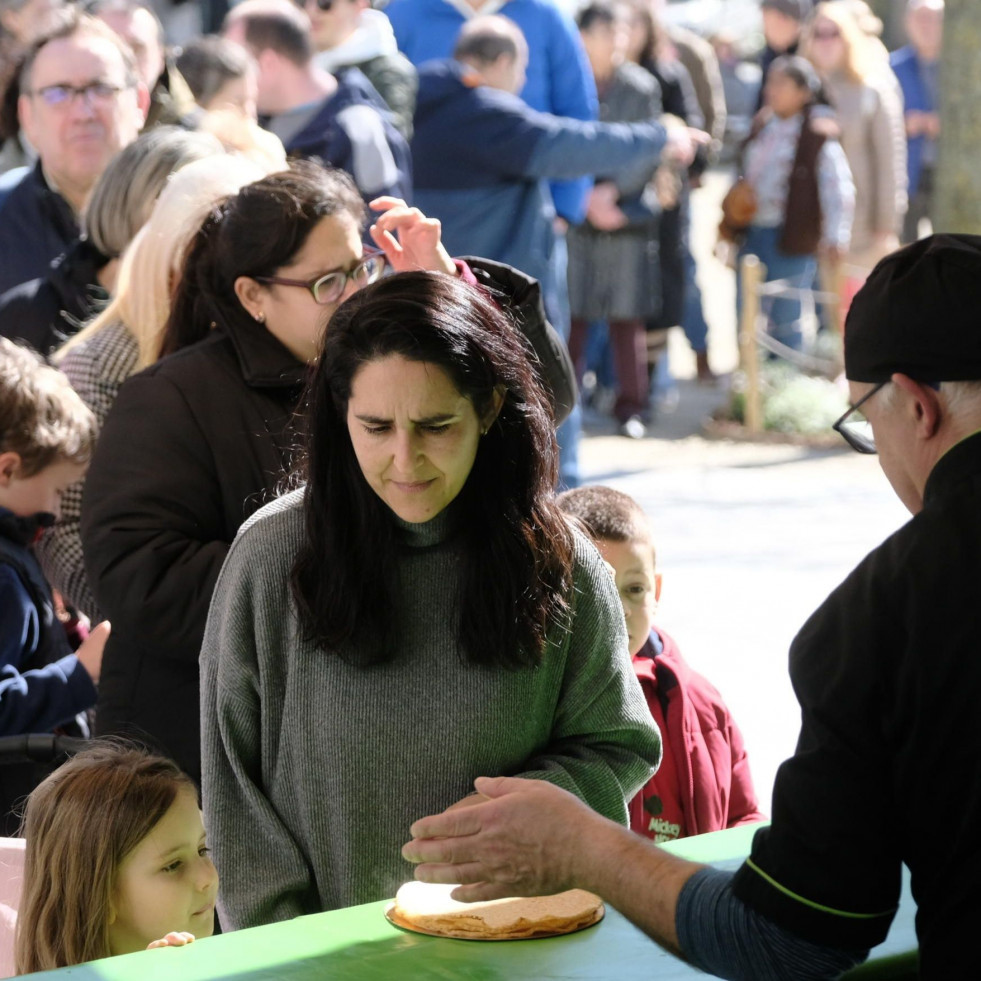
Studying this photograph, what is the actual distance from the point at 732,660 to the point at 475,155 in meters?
2.34

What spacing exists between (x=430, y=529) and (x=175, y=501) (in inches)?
27.3

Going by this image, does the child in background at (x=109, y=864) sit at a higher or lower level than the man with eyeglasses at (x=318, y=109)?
lower

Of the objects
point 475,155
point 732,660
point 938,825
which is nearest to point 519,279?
point 938,825

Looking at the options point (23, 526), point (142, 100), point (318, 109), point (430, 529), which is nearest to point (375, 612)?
point (430, 529)

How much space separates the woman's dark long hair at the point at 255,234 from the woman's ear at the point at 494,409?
738 millimetres

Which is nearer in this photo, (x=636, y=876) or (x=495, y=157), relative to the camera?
(x=636, y=876)

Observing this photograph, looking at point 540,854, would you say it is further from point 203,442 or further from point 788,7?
point 788,7

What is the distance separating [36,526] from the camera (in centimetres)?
344

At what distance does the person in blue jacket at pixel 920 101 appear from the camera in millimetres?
12266

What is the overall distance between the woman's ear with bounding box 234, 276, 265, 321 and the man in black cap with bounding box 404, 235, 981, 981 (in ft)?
4.59

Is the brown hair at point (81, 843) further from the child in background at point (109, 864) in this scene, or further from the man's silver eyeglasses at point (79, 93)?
the man's silver eyeglasses at point (79, 93)

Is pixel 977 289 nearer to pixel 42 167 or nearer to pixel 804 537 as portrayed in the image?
pixel 42 167

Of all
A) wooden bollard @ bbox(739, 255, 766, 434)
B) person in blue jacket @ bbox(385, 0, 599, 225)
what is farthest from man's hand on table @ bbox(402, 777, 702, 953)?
wooden bollard @ bbox(739, 255, 766, 434)

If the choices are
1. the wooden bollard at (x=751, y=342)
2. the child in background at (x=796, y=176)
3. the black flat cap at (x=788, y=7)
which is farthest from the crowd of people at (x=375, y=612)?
the black flat cap at (x=788, y=7)
